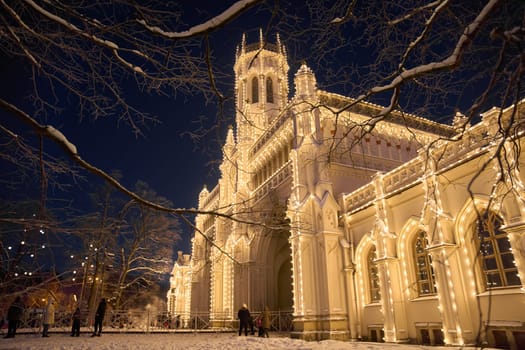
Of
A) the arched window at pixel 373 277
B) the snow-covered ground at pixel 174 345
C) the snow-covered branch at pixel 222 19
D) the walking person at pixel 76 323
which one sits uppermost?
the snow-covered branch at pixel 222 19

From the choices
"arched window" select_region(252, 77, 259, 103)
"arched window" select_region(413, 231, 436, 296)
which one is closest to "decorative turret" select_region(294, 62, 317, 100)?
"arched window" select_region(413, 231, 436, 296)

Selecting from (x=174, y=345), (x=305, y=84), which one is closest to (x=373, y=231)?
(x=174, y=345)

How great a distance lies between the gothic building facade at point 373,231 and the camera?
377 inches

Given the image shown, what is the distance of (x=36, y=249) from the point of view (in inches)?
187

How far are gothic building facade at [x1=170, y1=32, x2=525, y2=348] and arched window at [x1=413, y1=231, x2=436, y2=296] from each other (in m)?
0.04

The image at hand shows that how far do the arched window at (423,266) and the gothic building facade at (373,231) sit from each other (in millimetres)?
39

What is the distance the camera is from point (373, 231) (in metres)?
15.0

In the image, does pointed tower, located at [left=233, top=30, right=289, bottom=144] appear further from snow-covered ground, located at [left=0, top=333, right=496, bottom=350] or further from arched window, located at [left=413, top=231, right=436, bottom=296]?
snow-covered ground, located at [left=0, top=333, right=496, bottom=350]

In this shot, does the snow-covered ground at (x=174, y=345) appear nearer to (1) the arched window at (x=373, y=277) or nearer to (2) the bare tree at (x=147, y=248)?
(1) the arched window at (x=373, y=277)

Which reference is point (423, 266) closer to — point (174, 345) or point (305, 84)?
point (174, 345)

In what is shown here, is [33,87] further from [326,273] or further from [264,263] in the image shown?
[264,263]

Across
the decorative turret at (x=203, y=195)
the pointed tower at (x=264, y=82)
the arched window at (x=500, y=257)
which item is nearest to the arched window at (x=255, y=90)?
the pointed tower at (x=264, y=82)

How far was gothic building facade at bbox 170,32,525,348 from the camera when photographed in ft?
31.4

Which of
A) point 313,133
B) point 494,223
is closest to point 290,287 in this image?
point 313,133
